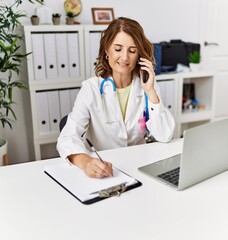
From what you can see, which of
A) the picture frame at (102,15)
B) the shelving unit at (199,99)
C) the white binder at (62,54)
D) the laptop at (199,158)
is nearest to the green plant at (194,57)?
the shelving unit at (199,99)

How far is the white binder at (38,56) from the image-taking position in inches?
94.6

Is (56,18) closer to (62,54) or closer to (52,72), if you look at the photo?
(62,54)

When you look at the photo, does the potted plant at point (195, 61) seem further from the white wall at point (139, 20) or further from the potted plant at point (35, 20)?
the potted plant at point (35, 20)

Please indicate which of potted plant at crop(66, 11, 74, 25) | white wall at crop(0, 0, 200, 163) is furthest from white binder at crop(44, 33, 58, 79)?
white wall at crop(0, 0, 200, 163)

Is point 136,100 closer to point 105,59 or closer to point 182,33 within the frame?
point 105,59

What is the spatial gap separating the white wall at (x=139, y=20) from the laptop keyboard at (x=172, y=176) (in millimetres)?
1854

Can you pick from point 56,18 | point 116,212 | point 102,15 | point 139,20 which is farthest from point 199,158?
point 139,20

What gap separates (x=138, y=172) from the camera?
4.16 feet

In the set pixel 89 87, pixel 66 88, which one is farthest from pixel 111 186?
pixel 66 88

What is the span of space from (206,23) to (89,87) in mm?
2123

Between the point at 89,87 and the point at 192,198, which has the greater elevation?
the point at 89,87

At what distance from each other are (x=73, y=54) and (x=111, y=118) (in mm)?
1018

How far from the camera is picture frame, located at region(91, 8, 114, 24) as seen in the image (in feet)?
9.16

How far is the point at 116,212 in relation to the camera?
3.22 feet
